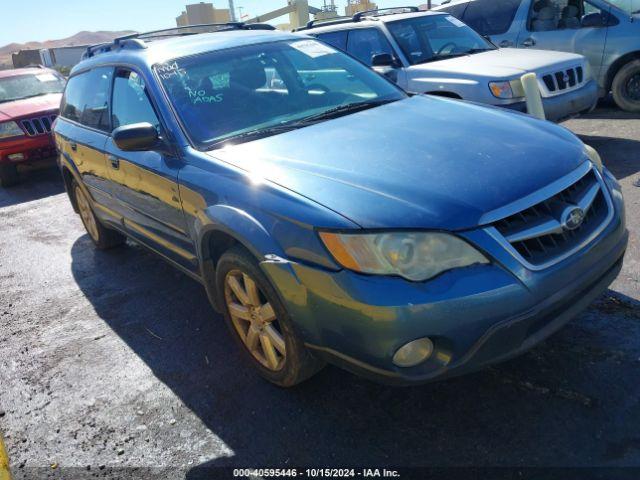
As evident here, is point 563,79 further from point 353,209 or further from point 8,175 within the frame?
point 8,175

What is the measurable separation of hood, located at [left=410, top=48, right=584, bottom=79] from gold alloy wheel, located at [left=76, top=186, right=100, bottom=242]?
12.7 feet

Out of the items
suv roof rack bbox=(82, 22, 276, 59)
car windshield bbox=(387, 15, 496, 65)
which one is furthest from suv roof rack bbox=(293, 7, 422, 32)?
suv roof rack bbox=(82, 22, 276, 59)

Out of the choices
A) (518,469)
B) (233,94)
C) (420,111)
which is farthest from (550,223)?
(233,94)

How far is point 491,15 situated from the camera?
831 centimetres

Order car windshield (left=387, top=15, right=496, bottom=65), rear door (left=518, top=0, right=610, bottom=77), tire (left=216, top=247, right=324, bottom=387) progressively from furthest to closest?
rear door (left=518, top=0, right=610, bottom=77), car windshield (left=387, top=15, right=496, bottom=65), tire (left=216, top=247, right=324, bottom=387)

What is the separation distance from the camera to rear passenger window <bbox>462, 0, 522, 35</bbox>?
8156mm

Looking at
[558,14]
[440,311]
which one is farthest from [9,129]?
[440,311]

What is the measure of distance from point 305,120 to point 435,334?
166cm

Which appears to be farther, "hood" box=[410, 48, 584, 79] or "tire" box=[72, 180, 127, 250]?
"hood" box=[410, 48, 584, 79]

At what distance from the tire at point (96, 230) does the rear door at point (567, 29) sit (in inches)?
246

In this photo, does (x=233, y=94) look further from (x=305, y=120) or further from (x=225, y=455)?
(x=225, y=455)

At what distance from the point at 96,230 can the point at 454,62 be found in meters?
4.29

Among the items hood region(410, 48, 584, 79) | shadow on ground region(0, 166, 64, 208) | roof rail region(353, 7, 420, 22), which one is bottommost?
shadow on ground region(0, 166, 64, 208)

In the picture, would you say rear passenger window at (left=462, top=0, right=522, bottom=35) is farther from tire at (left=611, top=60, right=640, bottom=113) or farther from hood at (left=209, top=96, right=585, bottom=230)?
hood at (left=209, top=96, right=585, bottom=230)
